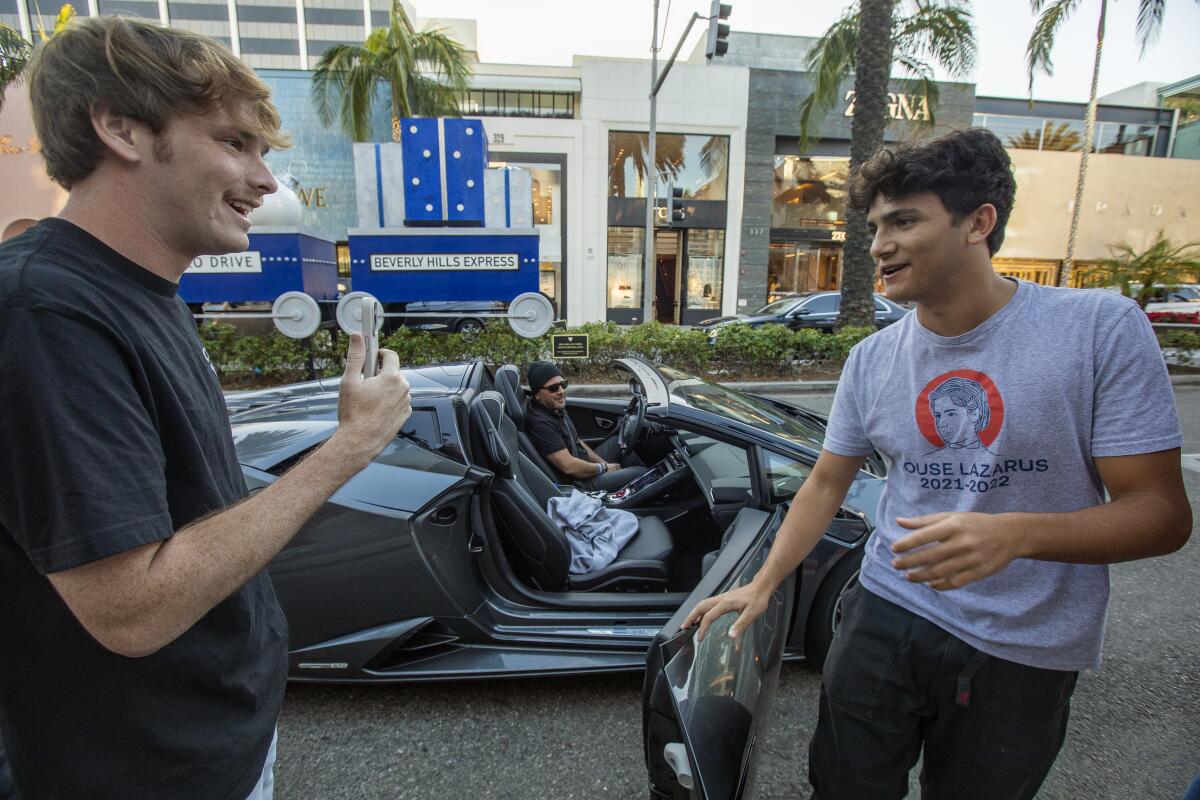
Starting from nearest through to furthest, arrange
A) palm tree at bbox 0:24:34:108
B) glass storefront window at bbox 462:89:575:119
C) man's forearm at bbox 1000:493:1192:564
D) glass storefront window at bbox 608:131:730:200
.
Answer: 1. man's forearm at bbox 1000:493:1192:564
2. palm tree at bbox 0:24:34:108
3. glass storefront window at bbox 608:131:730:200
4. glass storefront window at bbox 462:89:575:119

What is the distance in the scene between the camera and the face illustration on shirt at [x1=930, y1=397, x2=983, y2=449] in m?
1.25

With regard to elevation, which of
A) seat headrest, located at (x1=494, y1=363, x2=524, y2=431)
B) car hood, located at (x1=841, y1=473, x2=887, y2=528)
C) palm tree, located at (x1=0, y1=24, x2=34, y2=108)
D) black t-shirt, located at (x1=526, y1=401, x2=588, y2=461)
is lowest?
black t-shirt, located at (x1=526, y1=401, x2=588, y2=461)

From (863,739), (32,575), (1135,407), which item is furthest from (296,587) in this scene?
(1135,407)

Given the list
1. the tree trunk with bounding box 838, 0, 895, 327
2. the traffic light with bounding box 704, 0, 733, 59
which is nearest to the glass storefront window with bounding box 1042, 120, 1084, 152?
the tree trunk with bounding box 838, 0, 895, 327

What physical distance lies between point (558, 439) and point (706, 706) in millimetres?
2673

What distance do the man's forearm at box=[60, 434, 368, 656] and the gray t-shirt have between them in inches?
48.8

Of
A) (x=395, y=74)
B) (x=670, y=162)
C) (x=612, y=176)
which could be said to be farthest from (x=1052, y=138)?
(x=395, y=74)

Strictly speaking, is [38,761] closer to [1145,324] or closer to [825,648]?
[1145,324]

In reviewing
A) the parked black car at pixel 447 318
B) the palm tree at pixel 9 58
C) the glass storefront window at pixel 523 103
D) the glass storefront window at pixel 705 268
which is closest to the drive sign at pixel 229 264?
the parked black car at pixel 447 318

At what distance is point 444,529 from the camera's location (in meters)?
2.24

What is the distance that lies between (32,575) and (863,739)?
1587mm

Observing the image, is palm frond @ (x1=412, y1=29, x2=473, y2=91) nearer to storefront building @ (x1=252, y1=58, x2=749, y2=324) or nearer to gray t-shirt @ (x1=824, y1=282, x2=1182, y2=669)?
storefront building @ (x1=252, y1=58, x2=749, y2=324)

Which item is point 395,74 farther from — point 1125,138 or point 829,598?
point 1125,138

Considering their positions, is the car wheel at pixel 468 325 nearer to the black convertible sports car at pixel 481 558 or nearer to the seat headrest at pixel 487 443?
the black convertible sports car at pixel 481 558
